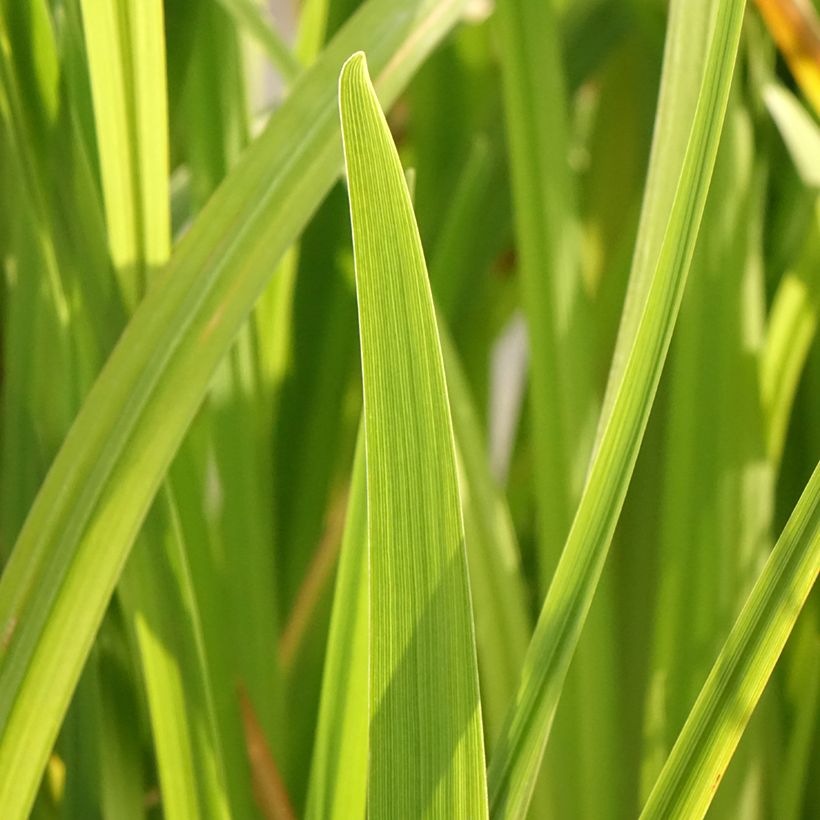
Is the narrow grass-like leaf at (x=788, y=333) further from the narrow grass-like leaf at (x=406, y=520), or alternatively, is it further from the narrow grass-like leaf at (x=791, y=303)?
the narrow grass-like leaf at (x=406, y=520)

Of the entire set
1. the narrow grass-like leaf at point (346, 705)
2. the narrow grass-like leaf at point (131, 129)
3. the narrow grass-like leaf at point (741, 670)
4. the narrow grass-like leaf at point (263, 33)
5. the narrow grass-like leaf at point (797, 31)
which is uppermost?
the narrow grass-like leaf at point (263, 33)

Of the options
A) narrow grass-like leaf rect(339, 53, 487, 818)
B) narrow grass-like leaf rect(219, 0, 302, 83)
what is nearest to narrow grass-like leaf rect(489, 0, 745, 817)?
narrow grass-like leaf rect(339, 53, 487, 818)

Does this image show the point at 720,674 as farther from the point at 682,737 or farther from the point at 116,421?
the point at 116,421

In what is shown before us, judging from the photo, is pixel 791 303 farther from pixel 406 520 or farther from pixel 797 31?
pixel 406 520

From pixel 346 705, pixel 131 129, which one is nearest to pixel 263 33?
pixel 131 129

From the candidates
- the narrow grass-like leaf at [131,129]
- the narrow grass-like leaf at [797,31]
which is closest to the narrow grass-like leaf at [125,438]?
the narrow grass-like leaf at [131,129]

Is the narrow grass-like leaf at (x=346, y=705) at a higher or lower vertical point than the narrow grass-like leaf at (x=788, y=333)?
lower

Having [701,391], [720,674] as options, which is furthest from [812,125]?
[720,674]
